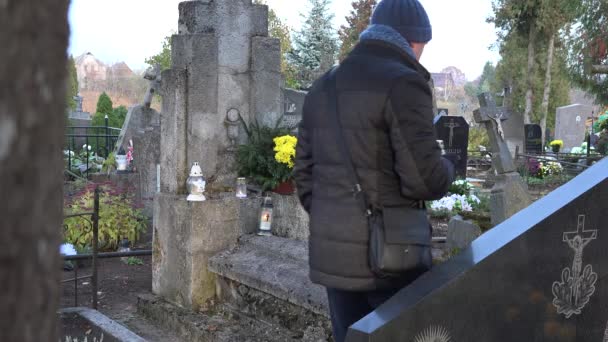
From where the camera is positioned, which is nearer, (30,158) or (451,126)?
(30,158)

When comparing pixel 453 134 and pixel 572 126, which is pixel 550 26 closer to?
pixel 572 126

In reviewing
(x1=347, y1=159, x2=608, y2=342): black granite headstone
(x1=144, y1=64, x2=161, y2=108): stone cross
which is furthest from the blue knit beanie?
(x1=144, y1=64, x2=161, y2=108): stone cross

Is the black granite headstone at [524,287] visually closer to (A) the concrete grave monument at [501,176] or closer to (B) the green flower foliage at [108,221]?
(A) the concrete grave monument at [501,176]

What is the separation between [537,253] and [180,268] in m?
3.18

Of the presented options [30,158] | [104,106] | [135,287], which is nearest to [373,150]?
[30,158]

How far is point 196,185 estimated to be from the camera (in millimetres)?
5188

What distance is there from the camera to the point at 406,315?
2365 millimetres

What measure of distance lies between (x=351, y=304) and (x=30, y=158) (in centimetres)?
204

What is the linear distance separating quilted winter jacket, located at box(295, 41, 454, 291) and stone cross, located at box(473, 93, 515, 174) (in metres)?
4.44

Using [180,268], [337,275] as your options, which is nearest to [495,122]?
[180,268]

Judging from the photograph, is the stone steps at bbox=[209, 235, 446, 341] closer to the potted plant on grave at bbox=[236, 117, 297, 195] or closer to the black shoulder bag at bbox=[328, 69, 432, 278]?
the potted plant on grave at bbox=[236, 117, 297, 195]

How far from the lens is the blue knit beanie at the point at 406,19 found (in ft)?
8.79

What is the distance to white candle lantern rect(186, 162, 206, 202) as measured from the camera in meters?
5.18

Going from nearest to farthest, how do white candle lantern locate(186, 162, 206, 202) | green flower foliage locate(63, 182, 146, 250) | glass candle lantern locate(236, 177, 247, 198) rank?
white candle lantern locate(186, 162, 206, 202) → glass candle lantern locate(236, 177, 247, 198) → green flower foliage locate(63, 182, 146, 250)
